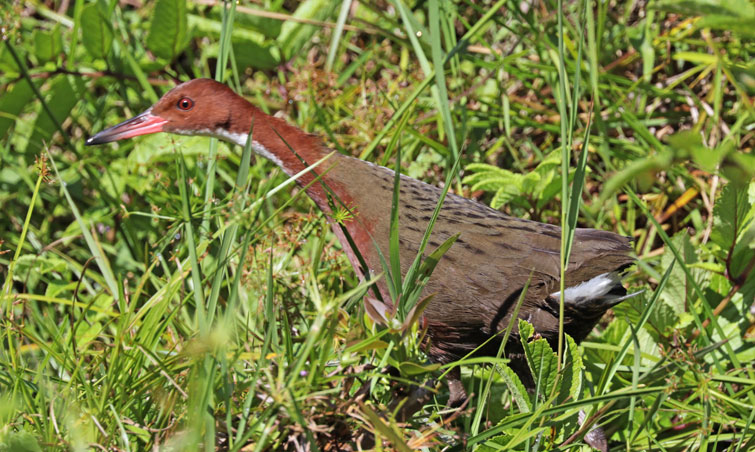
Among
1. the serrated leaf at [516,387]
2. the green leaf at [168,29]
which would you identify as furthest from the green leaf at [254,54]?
the serrated leaf at [516,387]

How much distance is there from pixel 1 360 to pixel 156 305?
412 millimetres

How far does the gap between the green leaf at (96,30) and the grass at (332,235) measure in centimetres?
1

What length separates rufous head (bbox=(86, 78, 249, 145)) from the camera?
281 centimetres

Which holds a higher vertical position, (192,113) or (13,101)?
(192,113)

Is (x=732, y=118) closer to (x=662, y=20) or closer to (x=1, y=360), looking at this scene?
(x=662, y=20)

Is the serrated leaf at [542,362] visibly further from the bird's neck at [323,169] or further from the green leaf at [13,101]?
the green leaf at [13,101]

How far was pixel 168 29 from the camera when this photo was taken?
344cm

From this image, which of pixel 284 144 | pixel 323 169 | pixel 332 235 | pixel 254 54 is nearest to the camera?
pixel 323 169

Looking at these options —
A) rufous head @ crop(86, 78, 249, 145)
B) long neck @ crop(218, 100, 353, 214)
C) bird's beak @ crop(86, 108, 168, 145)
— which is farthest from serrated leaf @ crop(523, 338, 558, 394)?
bird's beak @ crop(86, 108, 168, 145)

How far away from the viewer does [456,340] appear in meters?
2.41

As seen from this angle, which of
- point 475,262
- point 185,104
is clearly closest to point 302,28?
point 185,104

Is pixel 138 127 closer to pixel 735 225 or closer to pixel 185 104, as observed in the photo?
pixel 185 104

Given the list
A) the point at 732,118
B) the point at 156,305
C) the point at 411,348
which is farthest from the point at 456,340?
the point at 732,118

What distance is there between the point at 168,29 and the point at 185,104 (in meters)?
0.76
